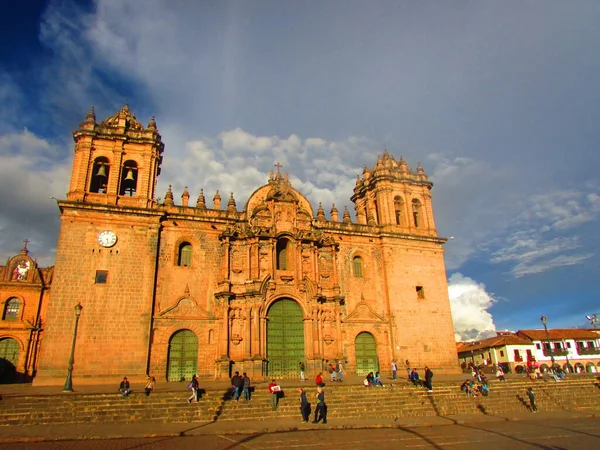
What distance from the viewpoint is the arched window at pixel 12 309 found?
30766 millimetres

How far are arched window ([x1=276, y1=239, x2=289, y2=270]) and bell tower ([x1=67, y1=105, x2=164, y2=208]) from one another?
319 inches

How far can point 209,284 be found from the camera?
2536 cm

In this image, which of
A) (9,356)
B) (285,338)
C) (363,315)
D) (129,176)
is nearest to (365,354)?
(363,315)

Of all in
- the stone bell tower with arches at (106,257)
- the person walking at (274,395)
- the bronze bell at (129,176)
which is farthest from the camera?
the bronze bell at (129,176)

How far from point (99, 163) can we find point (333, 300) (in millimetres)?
16375

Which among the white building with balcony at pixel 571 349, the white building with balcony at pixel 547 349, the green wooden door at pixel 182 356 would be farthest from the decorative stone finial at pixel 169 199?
the white building with balcony at pixel 571 349

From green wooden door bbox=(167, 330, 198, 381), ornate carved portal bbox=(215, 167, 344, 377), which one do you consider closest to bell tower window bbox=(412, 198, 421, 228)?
ornate carved portal bbox=(215, 167, 344, 377)

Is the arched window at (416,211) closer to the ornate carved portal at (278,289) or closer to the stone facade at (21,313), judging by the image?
the ornate carved portal at (278,289)

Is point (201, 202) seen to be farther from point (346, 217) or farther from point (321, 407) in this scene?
point (321, 407)

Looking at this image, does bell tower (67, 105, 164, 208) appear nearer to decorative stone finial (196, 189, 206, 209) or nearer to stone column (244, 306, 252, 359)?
decorative stone finial (196, 189, 206, 209)

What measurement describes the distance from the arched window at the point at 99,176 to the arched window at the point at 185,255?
5.92 metres

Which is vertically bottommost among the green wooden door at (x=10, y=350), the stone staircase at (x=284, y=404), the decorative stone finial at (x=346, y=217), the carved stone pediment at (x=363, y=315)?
the stone staircase at (x=284, y=404)

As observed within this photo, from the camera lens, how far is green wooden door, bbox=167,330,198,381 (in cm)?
2327

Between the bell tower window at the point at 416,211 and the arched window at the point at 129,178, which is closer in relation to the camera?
the arched window at the point at 129,178
